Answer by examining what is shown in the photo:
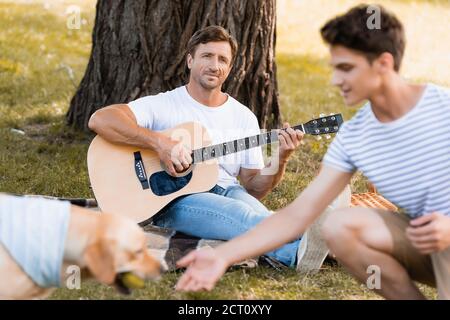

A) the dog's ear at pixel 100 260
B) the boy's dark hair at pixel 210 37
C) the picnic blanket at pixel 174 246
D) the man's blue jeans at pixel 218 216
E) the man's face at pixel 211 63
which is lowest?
the picnic blanket at pixel 174 246

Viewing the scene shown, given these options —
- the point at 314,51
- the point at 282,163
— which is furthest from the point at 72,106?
the point at 314,51

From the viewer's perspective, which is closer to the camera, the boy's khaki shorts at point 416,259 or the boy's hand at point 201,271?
the boy's hand at point 201,271

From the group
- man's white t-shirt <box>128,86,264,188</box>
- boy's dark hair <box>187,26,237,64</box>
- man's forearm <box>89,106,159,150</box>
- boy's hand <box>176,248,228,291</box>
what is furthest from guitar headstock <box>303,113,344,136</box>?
boy's hand <box>176,248,228,291</box>

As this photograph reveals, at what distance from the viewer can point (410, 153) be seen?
291 centimetres

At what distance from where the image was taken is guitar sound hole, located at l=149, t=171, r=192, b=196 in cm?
416

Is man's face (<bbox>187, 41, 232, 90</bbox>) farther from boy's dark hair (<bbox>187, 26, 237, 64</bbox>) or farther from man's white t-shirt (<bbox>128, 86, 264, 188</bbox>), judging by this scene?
man's white t-shirt (<bbox>128, 86, 264, 188</bbox>)

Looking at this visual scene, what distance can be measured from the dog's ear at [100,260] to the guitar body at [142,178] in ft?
4.81

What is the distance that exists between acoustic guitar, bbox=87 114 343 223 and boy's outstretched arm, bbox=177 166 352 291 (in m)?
1.16

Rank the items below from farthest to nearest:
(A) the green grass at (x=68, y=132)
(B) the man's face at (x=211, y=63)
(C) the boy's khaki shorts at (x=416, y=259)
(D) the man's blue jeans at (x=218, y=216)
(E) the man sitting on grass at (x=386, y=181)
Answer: (B) the man's face at (x=211, y=63)
(D) the man's blue jeans at (x=218, y=216)
(A) the green grass at (x=68, y=132)
(C) the boy's khaki shorts at (x=416, y=259)
(E) the man sitting on grass at (x=386, y=181)

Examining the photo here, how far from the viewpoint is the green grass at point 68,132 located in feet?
11.6

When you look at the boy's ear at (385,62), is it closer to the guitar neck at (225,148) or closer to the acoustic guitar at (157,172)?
the acoustic guitar at (157,172)

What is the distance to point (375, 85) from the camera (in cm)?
281

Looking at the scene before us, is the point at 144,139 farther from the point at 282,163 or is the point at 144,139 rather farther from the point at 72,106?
the point at 72,106

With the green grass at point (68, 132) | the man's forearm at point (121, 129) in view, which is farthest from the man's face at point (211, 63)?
the green grass at point (68, 132)
